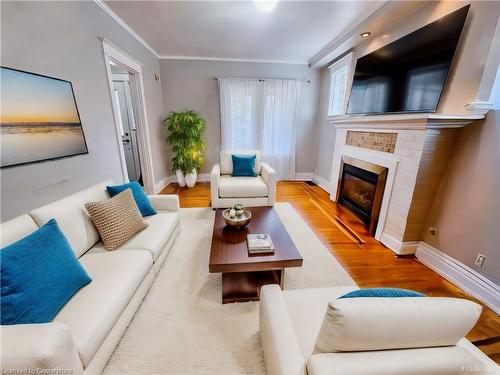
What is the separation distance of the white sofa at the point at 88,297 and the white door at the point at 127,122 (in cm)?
289

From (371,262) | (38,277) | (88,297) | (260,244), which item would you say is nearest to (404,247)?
(371,262)

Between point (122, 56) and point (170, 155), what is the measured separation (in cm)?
216

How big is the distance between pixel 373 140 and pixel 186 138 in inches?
127

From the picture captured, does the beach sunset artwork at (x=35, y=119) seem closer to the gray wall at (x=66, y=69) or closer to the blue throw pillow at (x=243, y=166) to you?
the gray wall at (x=66, y=69)

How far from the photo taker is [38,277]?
99 centimetres

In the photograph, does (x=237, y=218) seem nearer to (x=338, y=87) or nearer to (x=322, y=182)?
(x=322, y=182)

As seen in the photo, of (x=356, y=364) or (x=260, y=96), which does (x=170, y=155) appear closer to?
(x=260, y=96)

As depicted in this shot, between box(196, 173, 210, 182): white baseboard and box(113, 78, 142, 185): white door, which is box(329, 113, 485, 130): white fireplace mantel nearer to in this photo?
box(196, 173, 210, 182): white baseboard

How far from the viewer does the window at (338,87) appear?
3717 millimetres

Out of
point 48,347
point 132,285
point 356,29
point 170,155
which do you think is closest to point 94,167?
point 132,285

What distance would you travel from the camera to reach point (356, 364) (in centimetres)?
60

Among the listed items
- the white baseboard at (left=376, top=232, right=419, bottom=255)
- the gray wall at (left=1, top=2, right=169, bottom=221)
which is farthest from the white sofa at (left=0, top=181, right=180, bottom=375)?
the white baseboard at (left=376, top=232, right=419, bottom=255)

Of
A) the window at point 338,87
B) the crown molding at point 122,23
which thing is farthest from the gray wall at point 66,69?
the window at point 338,87

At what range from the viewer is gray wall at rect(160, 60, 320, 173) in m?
4.23
